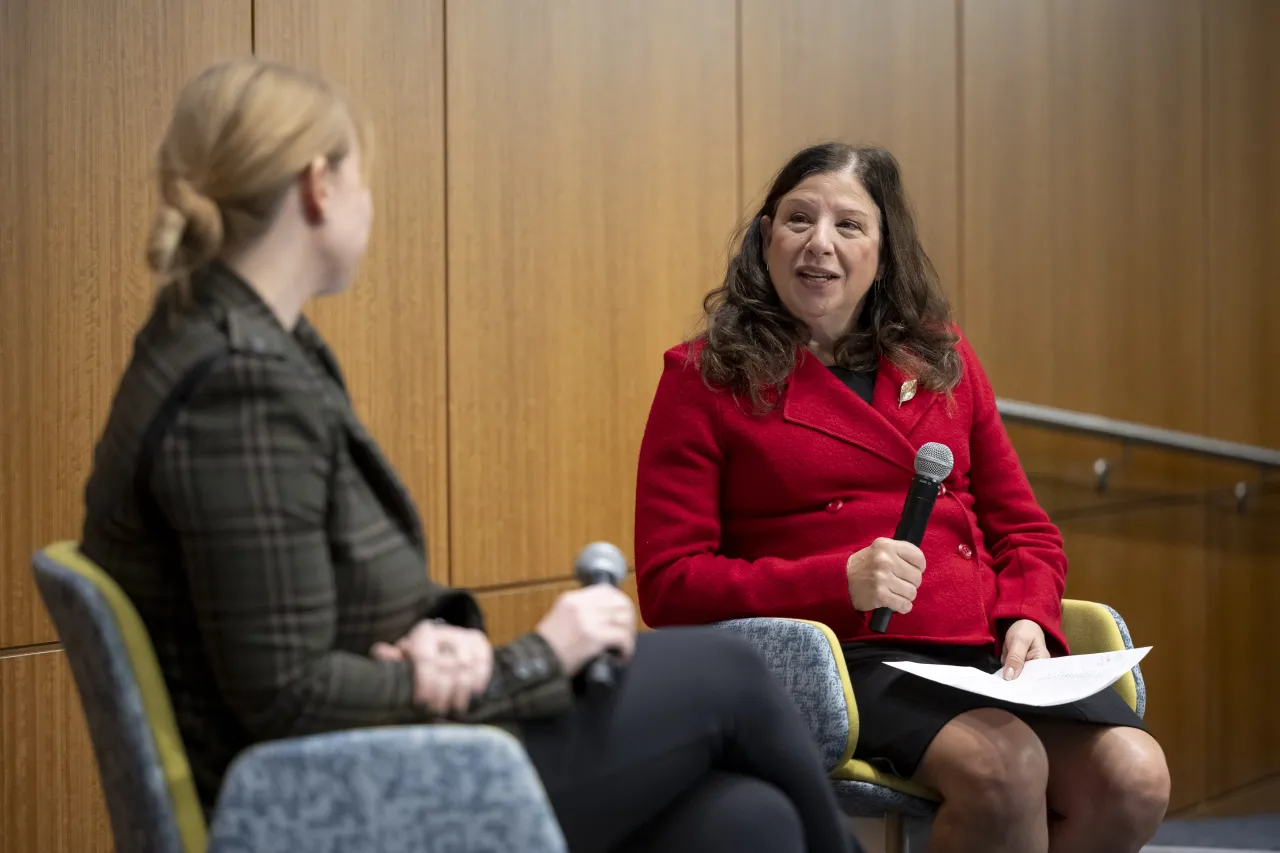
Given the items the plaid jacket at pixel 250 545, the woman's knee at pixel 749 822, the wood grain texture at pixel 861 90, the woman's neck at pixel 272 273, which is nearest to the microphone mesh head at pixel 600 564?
the plaid jacket at pixel 250 545

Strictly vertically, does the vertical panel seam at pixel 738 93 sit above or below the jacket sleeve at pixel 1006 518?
above

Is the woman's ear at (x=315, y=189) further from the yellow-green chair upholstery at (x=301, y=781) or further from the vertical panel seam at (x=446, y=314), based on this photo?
the vertical panel seam at (x=446, y=314)

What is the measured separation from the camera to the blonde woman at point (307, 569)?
1.28 meters

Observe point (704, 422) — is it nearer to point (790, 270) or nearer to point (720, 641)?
point (790, 270)

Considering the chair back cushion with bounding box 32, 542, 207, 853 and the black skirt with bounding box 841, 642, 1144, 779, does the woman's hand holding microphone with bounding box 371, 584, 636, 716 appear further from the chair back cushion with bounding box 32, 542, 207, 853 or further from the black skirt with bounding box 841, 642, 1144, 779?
the black skirt with bounding box 841, 642, 1144, 779

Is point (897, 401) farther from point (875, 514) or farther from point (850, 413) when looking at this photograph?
point (875, 514)

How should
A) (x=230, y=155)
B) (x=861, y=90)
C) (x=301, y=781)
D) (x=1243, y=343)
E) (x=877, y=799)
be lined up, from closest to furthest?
(x=301, y=781)
(x=230, y=155)
(x=877, y=799)
(x=861, y=90)
(x=1243, y=343)

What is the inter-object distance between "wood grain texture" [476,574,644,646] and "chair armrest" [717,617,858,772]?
100 centimetres

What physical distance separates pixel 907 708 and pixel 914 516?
29 cm

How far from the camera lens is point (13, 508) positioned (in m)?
2.28

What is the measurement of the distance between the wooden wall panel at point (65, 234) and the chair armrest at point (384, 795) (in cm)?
122

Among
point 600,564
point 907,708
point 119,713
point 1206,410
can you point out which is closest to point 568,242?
point 907,708

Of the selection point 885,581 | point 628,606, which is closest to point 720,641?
point 628,606

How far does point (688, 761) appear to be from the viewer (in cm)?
147
